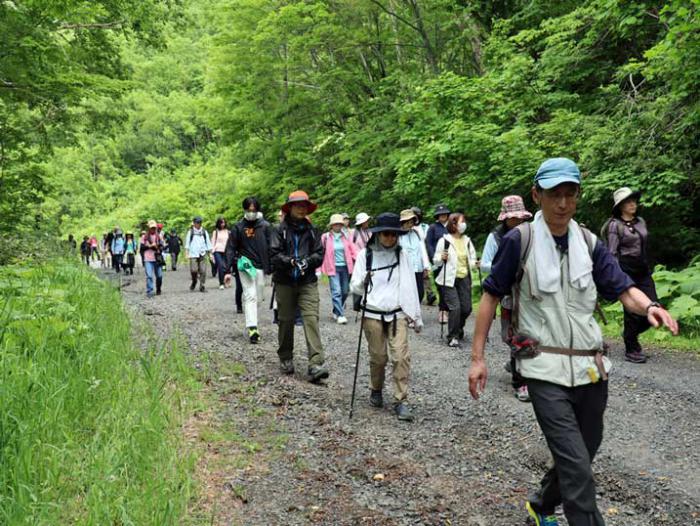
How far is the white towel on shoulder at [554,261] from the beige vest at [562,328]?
29mm

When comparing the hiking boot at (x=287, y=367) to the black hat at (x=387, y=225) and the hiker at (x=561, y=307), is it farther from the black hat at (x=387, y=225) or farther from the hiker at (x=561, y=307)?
the hiker at (x=561, y=307)

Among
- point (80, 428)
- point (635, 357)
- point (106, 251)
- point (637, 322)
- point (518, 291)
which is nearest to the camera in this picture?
point (518, 291)

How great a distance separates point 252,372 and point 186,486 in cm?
370

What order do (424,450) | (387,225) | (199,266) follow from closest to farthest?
(424,450), (387,225), (199,266)

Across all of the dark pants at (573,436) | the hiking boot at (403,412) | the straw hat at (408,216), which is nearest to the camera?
the dark pants at (573,436)

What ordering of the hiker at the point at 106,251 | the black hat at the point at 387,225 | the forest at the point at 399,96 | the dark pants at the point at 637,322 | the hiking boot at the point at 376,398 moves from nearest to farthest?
the black hat at the point at 387,225, the hiking boot at the point at 376,398, the dark pants at the point at 637,322, the forest at the point at 399,96, the hiker at the point at 106,251

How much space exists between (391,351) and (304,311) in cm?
148

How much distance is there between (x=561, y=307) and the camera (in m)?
2.87

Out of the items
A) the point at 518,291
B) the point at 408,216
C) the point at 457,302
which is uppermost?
the point at 408,216

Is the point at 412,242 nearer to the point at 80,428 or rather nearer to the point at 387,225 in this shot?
the point at 387,225

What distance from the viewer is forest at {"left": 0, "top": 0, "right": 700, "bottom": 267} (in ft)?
30.4

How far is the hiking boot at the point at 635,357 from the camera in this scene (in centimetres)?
749

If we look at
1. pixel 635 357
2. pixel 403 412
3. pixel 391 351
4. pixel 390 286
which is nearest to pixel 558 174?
pixel 390 286

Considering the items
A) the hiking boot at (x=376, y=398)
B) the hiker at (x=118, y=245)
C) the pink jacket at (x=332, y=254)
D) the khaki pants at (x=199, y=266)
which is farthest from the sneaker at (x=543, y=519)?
the hiker at (x=118, y=245)
